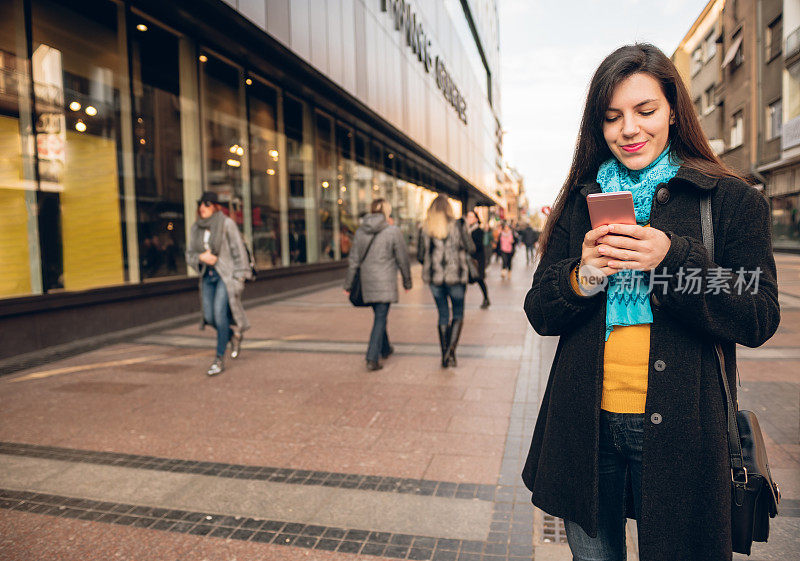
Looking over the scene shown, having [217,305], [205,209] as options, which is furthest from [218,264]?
[205,209]

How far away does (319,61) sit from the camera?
42.4 feet

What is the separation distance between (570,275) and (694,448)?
500mm

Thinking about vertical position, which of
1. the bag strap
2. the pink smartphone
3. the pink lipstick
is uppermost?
the pink lipstick

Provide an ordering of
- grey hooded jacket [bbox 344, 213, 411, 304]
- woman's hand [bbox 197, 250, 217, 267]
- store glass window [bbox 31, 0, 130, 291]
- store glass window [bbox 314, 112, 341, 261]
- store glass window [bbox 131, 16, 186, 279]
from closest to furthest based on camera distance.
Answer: woman's hand [bbox 197, 250, 217, 267] → grey hooded jacket [bbox 344, 213, 411, 304] → store glass window [bbox 31, 0, 130, 291] → store glass window [bbox 131, 16, 186, 279] → store glass window [bbox 314, 112, 341, 261]

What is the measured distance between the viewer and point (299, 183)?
16891mm

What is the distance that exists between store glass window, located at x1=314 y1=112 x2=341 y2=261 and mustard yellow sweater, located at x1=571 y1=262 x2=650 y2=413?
16.7 m

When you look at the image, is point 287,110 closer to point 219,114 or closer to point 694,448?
point 219,114

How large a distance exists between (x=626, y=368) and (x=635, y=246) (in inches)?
14.3

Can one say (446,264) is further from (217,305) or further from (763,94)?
(763,94)

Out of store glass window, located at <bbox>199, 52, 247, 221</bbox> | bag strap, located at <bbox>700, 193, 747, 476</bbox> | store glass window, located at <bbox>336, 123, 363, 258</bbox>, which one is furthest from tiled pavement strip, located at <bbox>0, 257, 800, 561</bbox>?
store glass window, located at <bbox>336, 123, 363, 258</bbox>

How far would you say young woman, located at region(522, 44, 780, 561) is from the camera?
1.45 meters

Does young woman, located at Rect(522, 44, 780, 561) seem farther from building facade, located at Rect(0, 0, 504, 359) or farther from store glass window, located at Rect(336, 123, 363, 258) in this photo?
store glass window, located at Rect(336, 123, 363, 258)

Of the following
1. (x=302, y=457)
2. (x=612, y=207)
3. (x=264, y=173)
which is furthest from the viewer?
(x=264, y=173)

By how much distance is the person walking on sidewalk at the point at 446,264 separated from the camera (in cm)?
664
